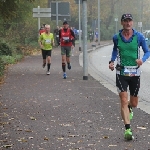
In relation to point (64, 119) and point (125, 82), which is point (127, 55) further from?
point (64, 119)

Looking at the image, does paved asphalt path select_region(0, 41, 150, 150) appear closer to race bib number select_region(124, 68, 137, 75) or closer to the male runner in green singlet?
the male runner in green singlet

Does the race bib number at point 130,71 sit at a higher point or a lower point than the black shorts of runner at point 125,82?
higher

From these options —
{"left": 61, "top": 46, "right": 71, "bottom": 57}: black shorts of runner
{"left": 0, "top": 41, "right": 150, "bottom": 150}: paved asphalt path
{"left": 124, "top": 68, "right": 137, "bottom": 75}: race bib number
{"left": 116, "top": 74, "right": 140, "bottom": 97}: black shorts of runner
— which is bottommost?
{"left": 0, "top": 41, "right": 150, "bottom": 150}: paved asphalt path

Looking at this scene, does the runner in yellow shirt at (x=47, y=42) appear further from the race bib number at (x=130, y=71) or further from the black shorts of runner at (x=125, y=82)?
the race bib number at (x=130, y=71)

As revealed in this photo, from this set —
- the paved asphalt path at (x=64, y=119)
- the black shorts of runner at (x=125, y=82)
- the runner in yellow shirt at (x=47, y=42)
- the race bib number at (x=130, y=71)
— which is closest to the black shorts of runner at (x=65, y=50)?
the runner in yellow shirt at (x=47, y=42)

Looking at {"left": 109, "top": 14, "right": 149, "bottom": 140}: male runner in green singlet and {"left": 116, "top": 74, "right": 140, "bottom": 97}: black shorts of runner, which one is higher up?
{"left": 109, "top": 14, "right": 149, "bottom": 140}: male runner in green singlet

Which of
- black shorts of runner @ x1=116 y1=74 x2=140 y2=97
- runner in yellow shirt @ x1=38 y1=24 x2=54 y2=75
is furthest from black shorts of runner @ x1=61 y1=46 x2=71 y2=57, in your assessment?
black shorts of runner @ x1=116 y1=74 x2=140 y2=97

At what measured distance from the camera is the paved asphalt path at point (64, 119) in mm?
7789

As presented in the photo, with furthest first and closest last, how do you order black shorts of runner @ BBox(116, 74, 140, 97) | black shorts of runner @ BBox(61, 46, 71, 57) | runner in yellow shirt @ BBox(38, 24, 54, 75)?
runner in yellow shirt @ BBox(38, 24, 54, 75) < black shorts of runner @ BBox(61, 46, 71, 57) < black shorts of runner @ BBox(116, 74, 140, 97)

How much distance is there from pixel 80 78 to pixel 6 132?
404 inches

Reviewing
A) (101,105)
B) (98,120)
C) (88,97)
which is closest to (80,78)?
(88,97)

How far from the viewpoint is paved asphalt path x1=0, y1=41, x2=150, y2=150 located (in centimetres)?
779

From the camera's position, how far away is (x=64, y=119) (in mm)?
9992

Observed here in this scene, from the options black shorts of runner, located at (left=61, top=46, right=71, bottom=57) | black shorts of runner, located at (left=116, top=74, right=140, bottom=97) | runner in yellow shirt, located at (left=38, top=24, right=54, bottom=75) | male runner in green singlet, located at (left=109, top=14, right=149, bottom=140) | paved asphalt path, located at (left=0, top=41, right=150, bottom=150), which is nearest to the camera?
paved asphalt path, located at (left=0, top=41, right=150, bottom=150)
